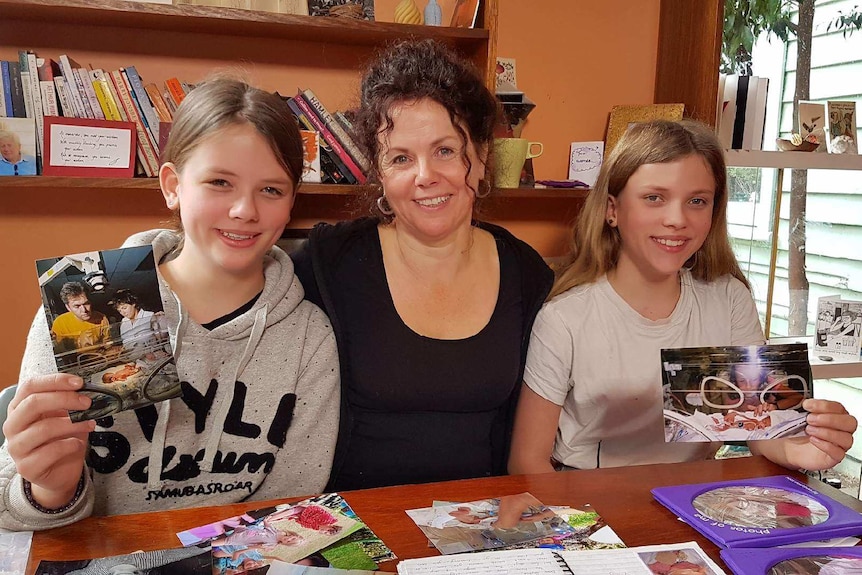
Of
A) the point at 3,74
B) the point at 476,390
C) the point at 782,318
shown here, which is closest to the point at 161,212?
the point at 3,74

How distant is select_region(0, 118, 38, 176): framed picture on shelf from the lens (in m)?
1.96

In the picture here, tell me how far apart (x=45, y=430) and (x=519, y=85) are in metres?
2.17

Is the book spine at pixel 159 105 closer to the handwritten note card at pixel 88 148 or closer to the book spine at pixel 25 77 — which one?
the handwritten note card at pixel 88 148

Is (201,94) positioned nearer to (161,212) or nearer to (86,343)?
(86,343)

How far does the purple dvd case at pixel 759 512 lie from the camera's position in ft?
3.46

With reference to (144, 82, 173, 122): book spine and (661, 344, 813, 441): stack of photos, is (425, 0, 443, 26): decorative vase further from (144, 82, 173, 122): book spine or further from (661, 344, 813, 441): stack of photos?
(661, 344, 813, 441): stack of photos

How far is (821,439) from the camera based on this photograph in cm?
129

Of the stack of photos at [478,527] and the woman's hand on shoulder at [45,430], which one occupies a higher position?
the woman's hand on shoulder at [45,430]

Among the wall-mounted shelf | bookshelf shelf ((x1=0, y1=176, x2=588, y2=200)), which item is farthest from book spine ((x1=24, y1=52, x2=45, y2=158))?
A: the wall-mounted shelf

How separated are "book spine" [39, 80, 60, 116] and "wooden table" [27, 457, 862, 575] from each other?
143 cm

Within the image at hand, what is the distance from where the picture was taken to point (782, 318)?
295 centimetres

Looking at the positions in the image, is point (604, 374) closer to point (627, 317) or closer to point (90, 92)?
point (627, 317)

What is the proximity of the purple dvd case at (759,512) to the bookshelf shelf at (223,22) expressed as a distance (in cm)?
162

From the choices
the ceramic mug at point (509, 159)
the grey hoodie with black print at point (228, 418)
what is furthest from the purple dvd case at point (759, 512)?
the ceramic mug at point (509, 159)
